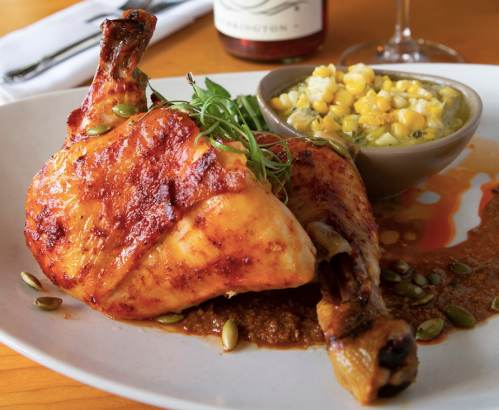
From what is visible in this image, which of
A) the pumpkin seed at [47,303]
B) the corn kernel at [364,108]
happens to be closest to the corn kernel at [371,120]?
the corn kernel at [364,108]

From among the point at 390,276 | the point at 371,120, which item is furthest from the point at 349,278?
the point at 371,120

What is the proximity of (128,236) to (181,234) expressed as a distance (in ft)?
0.51

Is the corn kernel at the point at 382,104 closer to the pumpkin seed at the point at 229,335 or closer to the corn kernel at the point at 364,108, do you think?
the corn kernel at the point at 364,108

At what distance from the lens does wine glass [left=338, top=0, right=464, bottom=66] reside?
3.70 metres

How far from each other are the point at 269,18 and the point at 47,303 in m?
2.12

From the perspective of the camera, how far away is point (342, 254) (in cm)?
161

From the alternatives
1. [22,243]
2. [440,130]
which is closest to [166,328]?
[22,243]

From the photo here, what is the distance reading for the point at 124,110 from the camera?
Answer: 180 centimetres

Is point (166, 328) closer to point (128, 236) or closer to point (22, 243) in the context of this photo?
point (128, 236)

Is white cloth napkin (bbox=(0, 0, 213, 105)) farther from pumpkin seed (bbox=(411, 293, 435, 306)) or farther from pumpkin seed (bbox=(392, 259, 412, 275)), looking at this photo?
pumpkin seed (bbox=(411, 293, 435, 306))

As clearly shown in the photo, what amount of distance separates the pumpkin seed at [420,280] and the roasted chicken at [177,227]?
236 mm

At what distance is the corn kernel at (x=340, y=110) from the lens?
229cm

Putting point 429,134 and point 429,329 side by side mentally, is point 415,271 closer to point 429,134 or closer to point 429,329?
point 429,329

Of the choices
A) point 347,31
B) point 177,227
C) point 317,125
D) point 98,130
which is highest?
point 98,130
